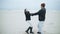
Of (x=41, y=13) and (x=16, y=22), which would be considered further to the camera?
(x=16, y=22)

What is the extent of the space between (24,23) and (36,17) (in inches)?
7.4

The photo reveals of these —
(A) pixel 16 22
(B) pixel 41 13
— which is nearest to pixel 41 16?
(B) pixel 41 13

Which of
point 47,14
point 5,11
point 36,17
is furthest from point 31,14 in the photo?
point 5,11

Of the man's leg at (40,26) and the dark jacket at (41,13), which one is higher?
the dark jacket at (41,13)

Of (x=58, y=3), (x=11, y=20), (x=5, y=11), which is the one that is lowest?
(x=11, y=20)

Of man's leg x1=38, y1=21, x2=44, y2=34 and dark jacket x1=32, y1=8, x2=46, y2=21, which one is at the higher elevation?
dark jacket x1=32, y1=8, x2=46, y2=21

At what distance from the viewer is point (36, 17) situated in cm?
147

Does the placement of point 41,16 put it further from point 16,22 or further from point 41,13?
point 16,22

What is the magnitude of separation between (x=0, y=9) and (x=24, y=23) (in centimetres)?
39

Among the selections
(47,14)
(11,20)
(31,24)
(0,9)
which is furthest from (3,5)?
(47,14)

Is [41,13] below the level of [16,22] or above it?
above

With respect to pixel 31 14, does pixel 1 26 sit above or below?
below

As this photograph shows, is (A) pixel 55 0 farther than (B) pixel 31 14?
Yes

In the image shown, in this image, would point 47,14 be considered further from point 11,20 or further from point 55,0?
point 11,20
